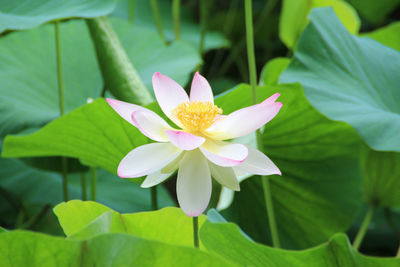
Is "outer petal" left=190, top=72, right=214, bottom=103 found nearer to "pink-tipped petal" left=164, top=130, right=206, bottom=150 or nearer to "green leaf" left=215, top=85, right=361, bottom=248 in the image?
"pink-tipped petal" left=164, top=130, right=206, bottom=150

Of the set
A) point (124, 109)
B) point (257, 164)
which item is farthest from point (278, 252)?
point (124, 109)

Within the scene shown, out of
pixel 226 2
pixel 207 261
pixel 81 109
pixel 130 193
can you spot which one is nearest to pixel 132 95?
pixel 81 109

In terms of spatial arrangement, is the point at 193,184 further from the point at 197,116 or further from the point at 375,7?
the point at 375,7

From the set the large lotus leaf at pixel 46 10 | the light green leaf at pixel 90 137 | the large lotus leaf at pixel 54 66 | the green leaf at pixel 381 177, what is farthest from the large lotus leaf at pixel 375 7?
the light green leaf at pixel 90 137

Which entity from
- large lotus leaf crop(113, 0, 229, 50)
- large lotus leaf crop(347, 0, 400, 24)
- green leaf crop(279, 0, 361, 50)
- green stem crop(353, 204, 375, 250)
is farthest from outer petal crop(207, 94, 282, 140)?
large lotus leaf crop(347, 0, 400, 24)

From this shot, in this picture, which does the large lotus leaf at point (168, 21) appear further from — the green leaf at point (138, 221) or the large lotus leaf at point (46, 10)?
the green leaf at point (138, 221)

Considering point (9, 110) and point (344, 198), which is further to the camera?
point (344, 198)

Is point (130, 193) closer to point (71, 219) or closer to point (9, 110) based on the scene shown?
point (9, 110)
